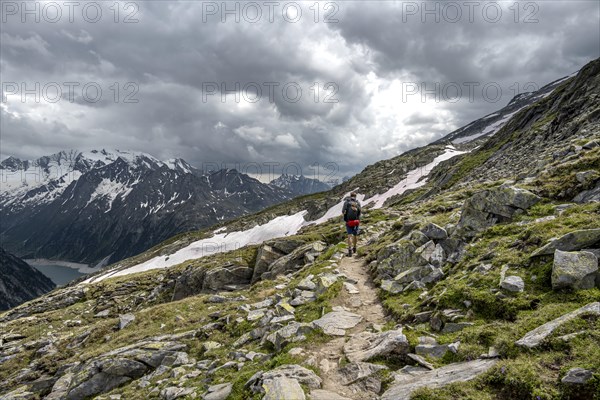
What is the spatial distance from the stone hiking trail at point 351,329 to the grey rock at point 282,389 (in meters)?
0.45

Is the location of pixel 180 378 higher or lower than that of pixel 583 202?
lower

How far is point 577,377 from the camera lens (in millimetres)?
5750

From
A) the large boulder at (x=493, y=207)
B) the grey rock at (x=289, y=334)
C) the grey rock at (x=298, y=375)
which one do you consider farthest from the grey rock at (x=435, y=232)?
the grey rock at (x=298, y=375)

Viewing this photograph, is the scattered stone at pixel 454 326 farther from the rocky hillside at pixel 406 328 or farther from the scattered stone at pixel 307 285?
the scattered stone at pixel 307 285

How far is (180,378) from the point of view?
1192 cm

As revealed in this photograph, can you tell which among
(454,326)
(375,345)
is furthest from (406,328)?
(454,326)

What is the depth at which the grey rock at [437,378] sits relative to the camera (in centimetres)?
694

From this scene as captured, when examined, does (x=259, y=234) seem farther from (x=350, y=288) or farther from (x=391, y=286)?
(x=391, y=286)

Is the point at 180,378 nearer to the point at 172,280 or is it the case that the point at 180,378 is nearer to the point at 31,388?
the point at 31,388

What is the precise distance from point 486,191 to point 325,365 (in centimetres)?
1284

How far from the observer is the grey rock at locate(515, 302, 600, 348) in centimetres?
704

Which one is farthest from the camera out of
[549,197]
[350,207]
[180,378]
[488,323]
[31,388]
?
[350,207]

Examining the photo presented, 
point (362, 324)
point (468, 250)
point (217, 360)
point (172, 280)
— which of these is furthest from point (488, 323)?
point (172, 280)

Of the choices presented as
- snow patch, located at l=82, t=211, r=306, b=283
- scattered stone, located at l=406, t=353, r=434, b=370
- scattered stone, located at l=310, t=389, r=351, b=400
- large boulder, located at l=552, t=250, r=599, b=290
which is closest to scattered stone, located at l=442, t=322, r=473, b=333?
scattered stone, located at l=406, t=353, r=434, b=370
